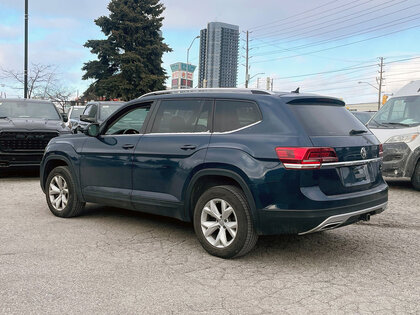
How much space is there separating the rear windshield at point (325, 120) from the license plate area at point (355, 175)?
37 centimetres

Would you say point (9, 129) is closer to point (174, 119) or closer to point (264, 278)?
point (174, 119)

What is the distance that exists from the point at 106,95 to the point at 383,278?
45.1m

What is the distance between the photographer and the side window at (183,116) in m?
4.79

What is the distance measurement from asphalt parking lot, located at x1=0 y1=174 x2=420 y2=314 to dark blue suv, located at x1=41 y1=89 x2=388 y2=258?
1.35 ft

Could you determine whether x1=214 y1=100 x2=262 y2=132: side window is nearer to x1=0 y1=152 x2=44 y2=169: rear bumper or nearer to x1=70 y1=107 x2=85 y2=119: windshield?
x1=0 y1=152 x2=44 y2=169: rear bumper

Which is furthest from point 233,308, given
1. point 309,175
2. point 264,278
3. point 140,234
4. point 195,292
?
point 140,234

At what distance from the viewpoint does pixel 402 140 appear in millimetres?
8766

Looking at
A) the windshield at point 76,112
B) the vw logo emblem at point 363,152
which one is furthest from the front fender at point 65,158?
the windshield at point 76,112

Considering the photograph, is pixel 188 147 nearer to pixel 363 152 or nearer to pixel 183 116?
pixel 183 116

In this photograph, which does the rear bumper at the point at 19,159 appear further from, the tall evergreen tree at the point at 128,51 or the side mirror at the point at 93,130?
the tall evergreen tree at the point at 128,51

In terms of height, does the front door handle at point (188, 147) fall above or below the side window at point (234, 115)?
below

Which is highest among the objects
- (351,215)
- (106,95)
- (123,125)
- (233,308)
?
(106,95)

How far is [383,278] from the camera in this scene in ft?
13.0

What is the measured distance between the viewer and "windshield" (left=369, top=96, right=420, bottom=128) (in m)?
9.12
